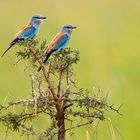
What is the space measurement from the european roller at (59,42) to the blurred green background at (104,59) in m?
0.17

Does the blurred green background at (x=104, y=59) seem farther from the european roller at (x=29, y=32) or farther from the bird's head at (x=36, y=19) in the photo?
the bird's head at (x=36, y=19)

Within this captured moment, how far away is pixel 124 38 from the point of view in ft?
26.3

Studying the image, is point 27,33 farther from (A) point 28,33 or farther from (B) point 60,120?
(B) point 60,120

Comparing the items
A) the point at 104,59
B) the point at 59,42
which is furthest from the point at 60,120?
the point at 104,59

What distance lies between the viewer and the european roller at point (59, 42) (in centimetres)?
344

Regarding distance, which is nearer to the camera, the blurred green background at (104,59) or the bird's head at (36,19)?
the bird's head at (36,19)

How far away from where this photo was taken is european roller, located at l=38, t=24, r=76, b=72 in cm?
344

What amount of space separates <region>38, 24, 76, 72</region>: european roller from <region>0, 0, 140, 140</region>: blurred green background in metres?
0.17

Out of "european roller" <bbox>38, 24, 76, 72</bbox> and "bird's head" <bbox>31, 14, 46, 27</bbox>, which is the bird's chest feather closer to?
"european roller" <bbox>38, 24, 76, 72</bbox>

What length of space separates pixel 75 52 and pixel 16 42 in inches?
14.9

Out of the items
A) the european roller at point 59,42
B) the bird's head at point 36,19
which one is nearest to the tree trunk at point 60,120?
the european roller at point 59,42

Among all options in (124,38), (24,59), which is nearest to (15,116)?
(24,59)

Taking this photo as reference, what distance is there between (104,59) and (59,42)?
10.6 ft

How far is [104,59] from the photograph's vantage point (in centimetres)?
686
